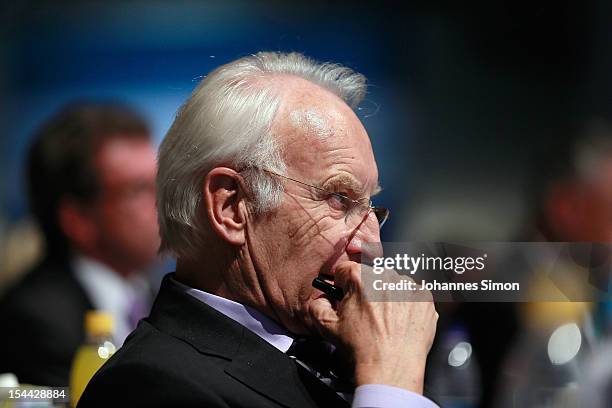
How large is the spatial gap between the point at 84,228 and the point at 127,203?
0.65 feet

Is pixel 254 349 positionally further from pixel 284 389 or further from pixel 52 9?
pixel 52 9

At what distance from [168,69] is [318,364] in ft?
3.29

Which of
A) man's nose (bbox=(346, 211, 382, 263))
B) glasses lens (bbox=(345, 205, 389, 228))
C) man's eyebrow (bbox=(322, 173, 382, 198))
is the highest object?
man's eyebrow (bbox=(322, 173, 382, 198))

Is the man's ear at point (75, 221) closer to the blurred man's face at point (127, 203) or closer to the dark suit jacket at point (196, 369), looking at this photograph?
the blurred man's face at point (127, 203)

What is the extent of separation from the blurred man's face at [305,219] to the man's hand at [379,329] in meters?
0.05

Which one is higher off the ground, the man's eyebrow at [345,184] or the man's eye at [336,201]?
the man's eyebrow at [345,184]

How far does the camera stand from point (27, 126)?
2.82m

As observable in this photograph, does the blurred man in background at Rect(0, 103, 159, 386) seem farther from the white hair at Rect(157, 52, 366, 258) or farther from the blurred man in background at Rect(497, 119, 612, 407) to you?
the blurred man in background at Rect(497, 119, 612, 407)

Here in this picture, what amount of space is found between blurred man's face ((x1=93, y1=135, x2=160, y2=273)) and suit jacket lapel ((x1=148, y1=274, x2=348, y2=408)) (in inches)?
49.5

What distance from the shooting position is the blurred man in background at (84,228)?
299 cm

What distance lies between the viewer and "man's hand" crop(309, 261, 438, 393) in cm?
180

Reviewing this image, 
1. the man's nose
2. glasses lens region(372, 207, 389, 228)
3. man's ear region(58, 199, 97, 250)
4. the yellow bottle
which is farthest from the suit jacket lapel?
man's ear region(58, 199, 97, 250)

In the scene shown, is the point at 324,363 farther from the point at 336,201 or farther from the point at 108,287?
the point at 108,287

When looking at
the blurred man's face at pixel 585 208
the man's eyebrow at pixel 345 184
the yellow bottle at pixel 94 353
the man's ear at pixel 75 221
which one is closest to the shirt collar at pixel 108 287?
the man's ear at pixel 75 221
